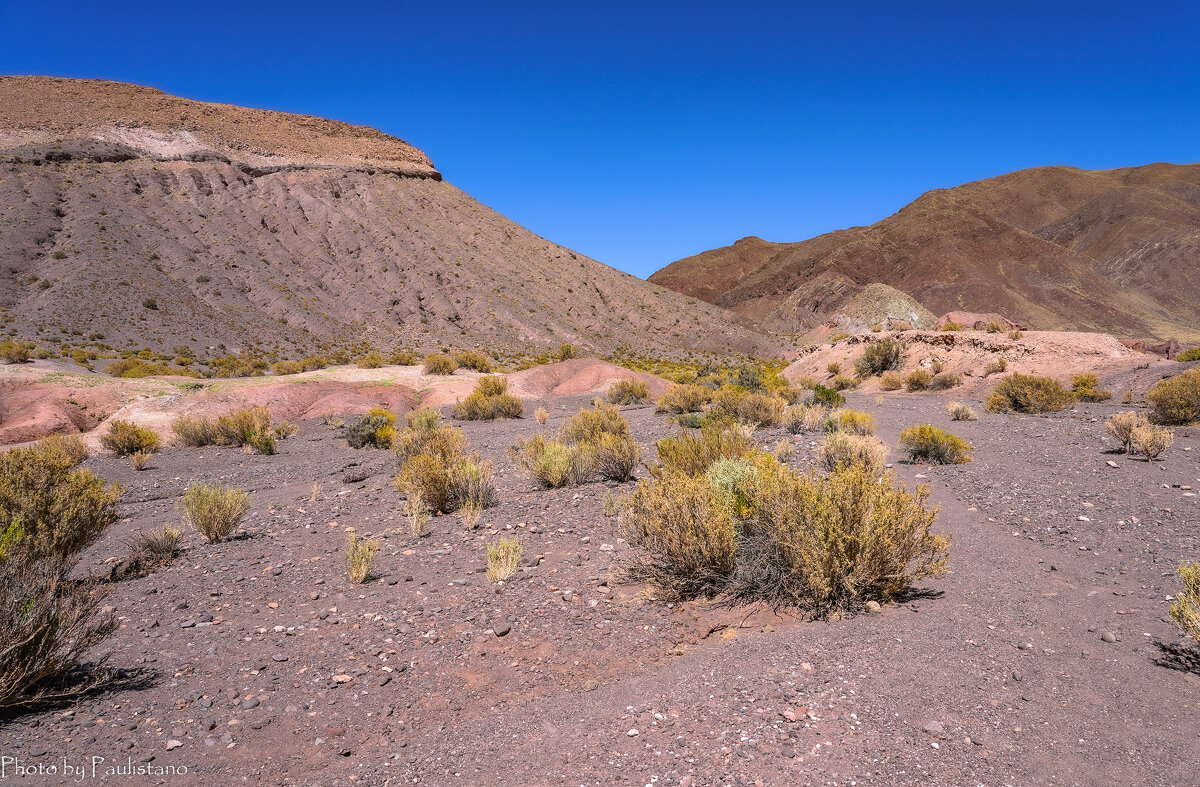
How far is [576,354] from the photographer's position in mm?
46312

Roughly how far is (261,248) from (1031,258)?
91.4 meters

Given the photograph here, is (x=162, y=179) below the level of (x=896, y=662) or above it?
above

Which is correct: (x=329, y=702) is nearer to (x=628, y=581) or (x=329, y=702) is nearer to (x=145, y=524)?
(x=628, y=581)

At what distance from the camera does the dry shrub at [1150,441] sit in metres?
7.71

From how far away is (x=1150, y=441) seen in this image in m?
7.70

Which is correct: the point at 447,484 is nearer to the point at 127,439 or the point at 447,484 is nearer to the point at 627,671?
the point at 627,671

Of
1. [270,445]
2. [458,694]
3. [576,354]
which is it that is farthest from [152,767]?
[576,354]

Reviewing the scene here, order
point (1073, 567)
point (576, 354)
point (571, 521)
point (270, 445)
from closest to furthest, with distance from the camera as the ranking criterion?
1. point (1073, 567)
2. point (571, 521)
3. point (270, 445)
4. point (576, 354)

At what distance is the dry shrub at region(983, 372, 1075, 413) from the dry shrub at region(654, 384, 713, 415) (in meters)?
6.45

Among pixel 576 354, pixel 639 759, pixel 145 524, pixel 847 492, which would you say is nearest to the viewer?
pixel 639 759

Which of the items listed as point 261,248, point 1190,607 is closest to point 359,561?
point 1190,607

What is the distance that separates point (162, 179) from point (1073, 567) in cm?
6234

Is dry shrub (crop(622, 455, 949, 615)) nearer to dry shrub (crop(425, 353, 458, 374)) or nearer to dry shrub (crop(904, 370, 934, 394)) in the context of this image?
dry shrub (crop(904, 370, 934, 394))

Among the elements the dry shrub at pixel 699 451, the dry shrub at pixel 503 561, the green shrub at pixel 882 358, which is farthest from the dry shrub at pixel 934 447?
the green shrub at pixel 882 358
